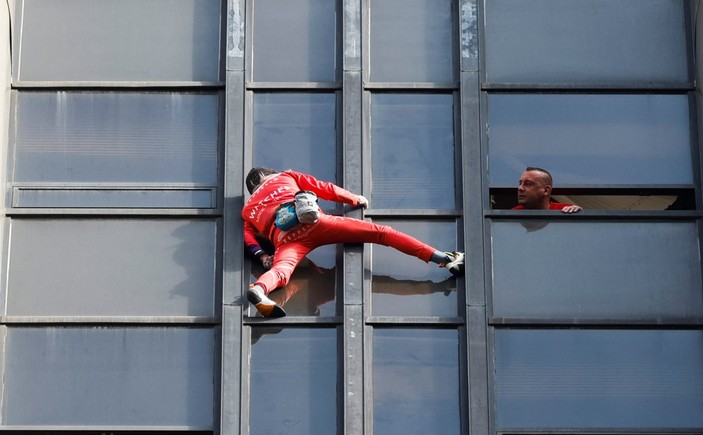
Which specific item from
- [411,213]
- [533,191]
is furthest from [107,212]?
[533,191]

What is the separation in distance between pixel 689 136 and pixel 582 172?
123cm

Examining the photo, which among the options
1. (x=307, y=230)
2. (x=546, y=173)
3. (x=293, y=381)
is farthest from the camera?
(x=546, y=173)

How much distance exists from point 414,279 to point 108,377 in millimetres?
3246

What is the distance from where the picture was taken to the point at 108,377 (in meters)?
16.6

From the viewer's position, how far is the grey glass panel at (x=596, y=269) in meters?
16.9

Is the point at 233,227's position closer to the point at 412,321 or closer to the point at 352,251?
the point at 352,251

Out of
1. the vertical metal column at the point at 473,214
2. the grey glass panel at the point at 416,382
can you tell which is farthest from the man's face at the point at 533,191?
the grey glass panel at the point at 416,382

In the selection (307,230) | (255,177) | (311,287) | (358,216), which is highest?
(255,177)

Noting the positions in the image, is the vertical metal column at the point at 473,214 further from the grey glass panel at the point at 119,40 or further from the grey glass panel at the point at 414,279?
the grey glass panel at the point at 119,40

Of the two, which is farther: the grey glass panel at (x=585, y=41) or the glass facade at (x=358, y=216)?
the grey glass panel at (x=585, y=41)

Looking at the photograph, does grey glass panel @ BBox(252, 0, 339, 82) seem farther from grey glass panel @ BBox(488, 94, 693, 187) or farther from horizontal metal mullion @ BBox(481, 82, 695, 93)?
grey glass panel @ BBox(488, 94, 693, 187)

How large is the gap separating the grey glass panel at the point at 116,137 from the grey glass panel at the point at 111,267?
534mm

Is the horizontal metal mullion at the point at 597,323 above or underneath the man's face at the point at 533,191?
underneath

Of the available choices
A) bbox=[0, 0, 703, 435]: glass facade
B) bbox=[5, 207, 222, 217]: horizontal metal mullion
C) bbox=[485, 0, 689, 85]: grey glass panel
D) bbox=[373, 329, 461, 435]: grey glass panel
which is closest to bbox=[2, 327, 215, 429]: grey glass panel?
bbox=[0, 0, 703, 435]: glass facade
